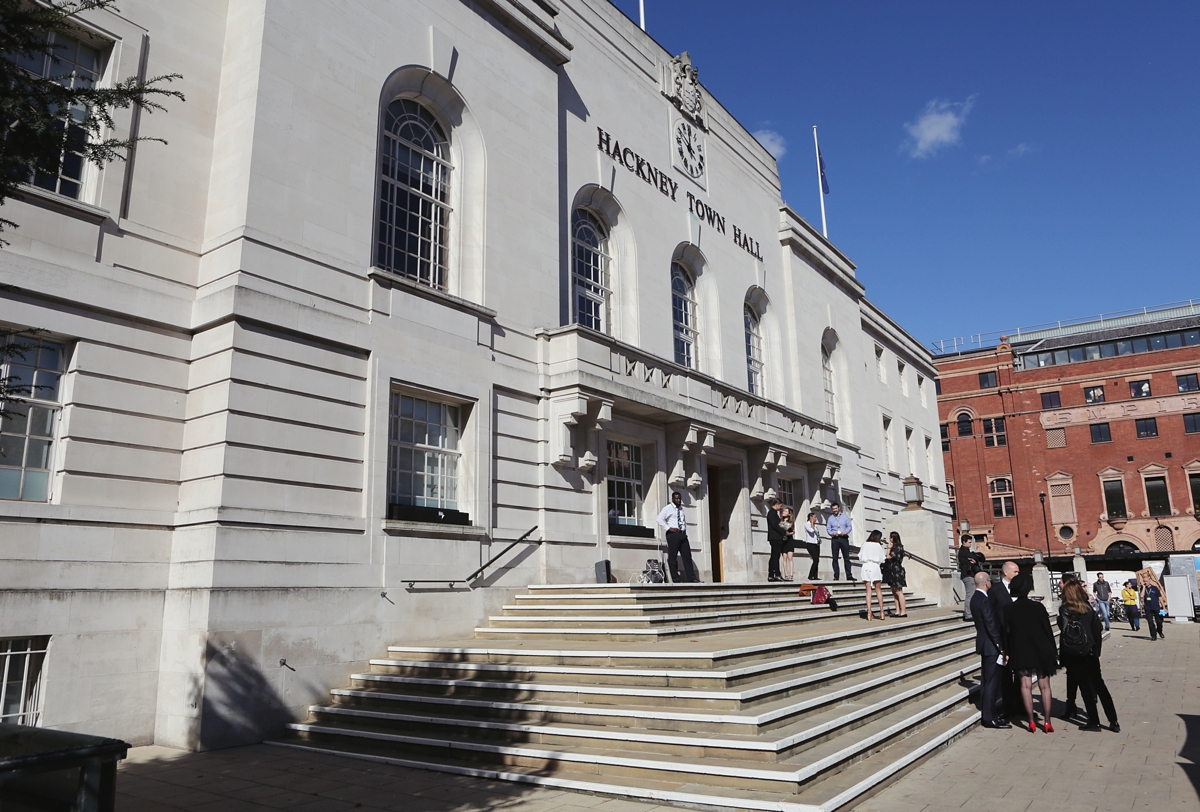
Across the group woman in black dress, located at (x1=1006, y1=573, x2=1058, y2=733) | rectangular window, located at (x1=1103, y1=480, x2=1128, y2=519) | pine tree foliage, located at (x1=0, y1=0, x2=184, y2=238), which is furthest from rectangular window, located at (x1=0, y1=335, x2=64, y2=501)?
rectangular window, located at (x1=1103, y1=480, x2=1128, y2=519)

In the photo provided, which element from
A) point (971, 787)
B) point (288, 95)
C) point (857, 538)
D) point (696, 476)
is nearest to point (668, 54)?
point (696, 476)

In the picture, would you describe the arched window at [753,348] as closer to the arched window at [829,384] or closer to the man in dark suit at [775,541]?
the arched window at [829,384]

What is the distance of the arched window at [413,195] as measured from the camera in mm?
14945

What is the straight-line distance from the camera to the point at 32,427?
10.6 meters

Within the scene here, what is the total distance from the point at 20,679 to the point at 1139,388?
222 ft

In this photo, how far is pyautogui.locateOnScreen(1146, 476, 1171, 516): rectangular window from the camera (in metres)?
56.4

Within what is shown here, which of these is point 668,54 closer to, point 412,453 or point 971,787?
point 412,453

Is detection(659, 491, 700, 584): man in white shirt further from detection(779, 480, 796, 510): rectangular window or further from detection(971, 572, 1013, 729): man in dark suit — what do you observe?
detection(779, 480, 796, 510): rectangular window

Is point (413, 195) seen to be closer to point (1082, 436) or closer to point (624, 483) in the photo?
point (624, 483)

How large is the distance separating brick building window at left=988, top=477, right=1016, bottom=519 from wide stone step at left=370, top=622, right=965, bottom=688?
5536cm

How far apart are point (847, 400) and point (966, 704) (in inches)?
816

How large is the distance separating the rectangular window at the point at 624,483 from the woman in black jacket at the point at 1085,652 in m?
9.01

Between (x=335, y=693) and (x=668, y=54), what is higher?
(x=668, y=54)

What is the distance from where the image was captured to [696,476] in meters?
20.3
